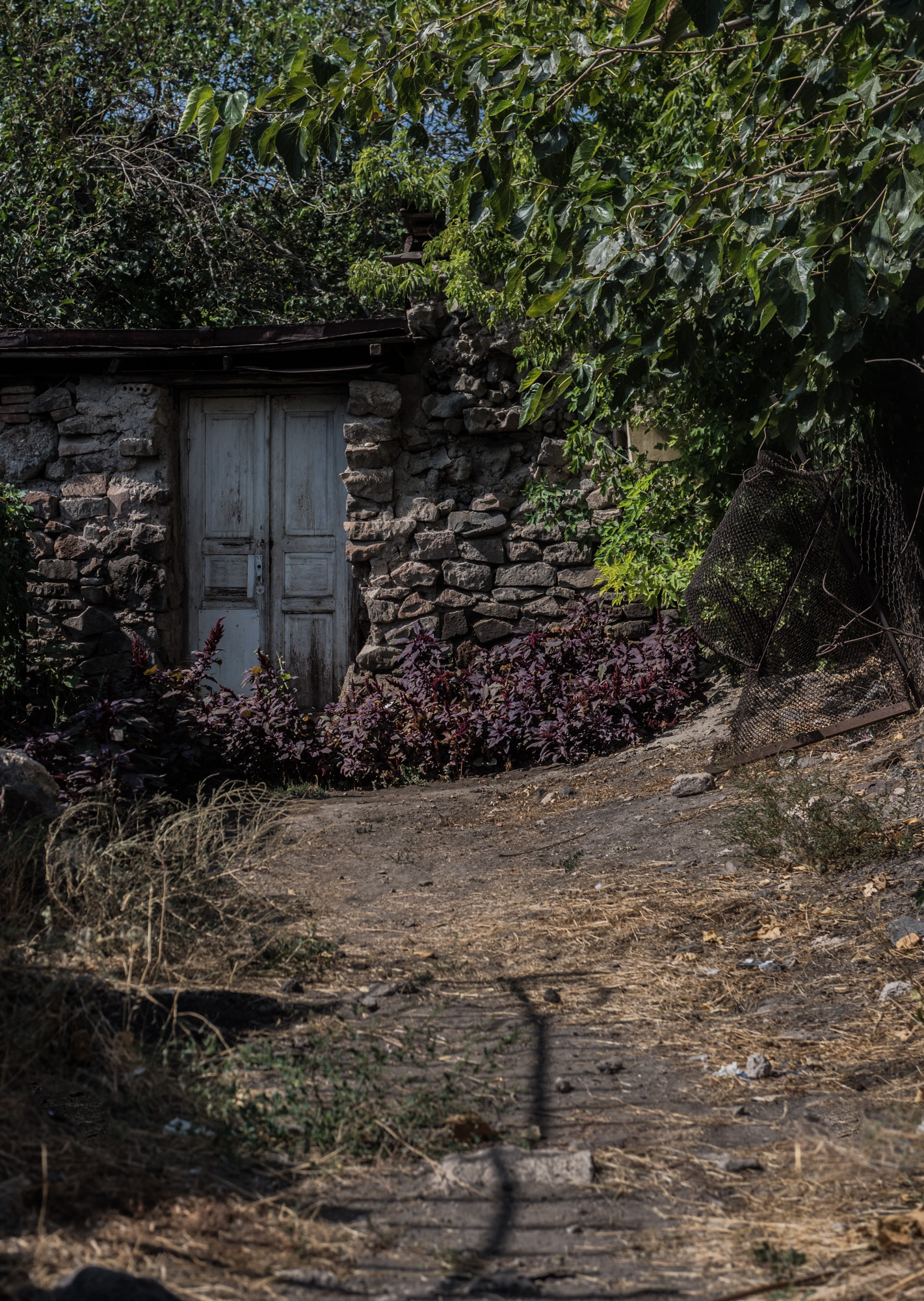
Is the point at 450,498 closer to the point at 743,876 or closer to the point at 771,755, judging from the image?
the point at 771,755

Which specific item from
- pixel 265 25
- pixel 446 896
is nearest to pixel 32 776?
pixel 446 896

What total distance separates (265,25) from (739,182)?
35.4 ft

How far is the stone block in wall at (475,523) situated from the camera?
7.02m

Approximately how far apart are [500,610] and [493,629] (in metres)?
0.14

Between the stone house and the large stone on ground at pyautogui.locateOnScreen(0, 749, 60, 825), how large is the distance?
306 centimetres

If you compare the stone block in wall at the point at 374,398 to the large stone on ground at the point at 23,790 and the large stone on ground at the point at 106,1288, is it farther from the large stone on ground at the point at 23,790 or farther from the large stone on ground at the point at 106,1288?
the large stone on ground at the point at 106,1288

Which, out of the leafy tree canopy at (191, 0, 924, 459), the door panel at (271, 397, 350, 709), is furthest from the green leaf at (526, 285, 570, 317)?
the door panel at (271, 397, 350, 709)

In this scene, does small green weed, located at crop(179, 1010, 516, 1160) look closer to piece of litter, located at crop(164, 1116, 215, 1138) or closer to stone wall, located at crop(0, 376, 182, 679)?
piece of litter, located at crop(164, 1116, 215, 1138)

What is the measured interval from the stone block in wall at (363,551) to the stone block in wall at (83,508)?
5.68ft

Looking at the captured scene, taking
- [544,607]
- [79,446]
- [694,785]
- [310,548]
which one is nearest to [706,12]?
[694,785]

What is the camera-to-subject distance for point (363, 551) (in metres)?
7.06

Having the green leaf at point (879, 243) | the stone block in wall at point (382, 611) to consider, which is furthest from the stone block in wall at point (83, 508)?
the green leaf at point (879, 243)

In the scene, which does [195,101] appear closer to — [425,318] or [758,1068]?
[758,1068]

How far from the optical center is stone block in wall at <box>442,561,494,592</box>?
→ 7039 mm
